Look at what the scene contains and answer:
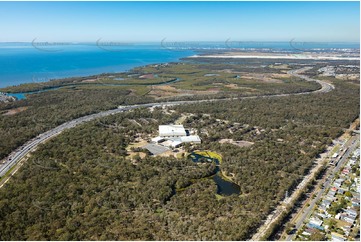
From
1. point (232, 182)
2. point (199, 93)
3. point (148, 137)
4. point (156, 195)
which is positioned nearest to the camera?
point (156, 195)

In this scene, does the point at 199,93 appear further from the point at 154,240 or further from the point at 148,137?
the point at 154,240

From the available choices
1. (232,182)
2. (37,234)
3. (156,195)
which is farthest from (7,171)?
(232,182)

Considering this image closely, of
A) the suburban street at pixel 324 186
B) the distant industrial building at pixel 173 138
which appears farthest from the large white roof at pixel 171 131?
the suburban street at pixel 324 186

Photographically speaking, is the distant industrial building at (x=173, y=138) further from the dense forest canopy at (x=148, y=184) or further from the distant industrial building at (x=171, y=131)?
the dense forest canopy at (x=148, y=184)

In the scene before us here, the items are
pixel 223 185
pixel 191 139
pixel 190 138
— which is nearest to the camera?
pixel 223 185

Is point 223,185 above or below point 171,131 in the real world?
below

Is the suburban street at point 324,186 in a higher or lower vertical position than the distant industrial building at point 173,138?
lower

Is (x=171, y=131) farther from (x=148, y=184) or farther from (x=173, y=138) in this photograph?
(x=148, y=184)

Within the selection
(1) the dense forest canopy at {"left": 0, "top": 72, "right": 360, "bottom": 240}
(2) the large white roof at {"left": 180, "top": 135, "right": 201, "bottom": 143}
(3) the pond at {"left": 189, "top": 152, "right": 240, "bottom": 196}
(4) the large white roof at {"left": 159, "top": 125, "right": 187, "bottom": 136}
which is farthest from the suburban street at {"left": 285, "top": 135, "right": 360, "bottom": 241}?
(4) the large white roof at {"left": 159, "top": 125, "right": 187, "bottom": 136}

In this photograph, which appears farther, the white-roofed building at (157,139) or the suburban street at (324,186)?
the white-roofed building at (157,139)

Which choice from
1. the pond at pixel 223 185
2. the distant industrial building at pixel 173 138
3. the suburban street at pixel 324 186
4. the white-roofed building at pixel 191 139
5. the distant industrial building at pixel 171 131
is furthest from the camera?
the distant industrial building at pixel 171 131

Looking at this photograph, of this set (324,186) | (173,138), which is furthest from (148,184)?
(324,186)
